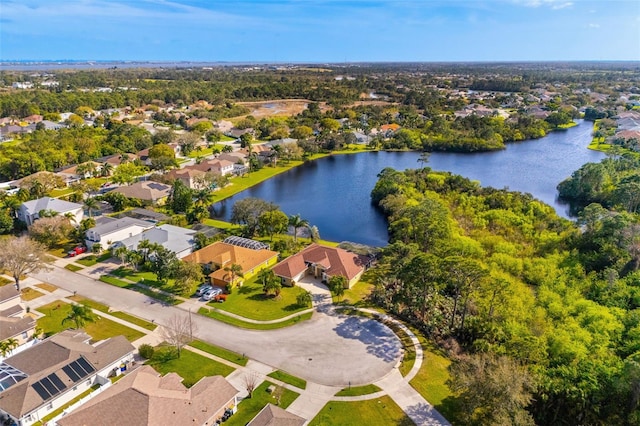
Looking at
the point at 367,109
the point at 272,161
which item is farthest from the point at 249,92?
the point at 272,161

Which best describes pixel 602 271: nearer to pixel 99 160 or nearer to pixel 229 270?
pixel 229 270

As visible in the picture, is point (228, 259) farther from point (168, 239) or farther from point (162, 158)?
point (162, 158)

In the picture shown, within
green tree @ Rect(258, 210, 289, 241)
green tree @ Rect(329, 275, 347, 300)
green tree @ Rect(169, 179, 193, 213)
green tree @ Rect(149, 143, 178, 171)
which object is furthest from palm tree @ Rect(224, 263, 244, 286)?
green tree @ Rect(149, 143, 178, 171)

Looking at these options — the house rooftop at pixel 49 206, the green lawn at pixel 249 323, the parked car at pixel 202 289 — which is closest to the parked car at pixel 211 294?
the parked car at pixel 202 289

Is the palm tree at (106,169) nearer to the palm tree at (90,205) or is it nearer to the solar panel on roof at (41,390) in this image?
the palm tree at (90,205)

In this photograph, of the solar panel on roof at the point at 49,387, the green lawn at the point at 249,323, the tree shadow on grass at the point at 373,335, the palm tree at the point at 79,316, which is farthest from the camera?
the green lawn at the point at 249,323

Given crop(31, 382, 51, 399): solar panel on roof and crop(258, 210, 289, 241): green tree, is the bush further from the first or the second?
crop(258, 210, 289, 241): green tree
